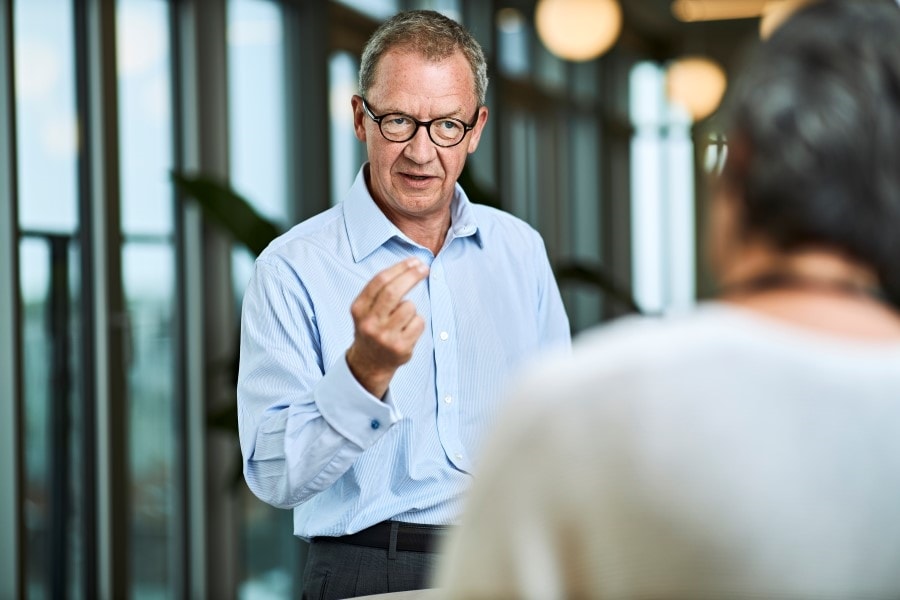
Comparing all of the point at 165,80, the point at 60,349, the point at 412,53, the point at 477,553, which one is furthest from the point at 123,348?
the point at 477,553

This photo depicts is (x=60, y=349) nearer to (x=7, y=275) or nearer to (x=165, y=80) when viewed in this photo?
(x=7, y=275)

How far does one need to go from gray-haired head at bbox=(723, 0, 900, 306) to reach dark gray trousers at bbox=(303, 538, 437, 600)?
3.43ft

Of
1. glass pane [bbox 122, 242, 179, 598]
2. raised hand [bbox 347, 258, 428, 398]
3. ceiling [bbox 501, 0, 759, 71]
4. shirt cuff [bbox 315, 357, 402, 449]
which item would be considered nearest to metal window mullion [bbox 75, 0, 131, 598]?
glass pane [bbox 122, 242, 179, 598]

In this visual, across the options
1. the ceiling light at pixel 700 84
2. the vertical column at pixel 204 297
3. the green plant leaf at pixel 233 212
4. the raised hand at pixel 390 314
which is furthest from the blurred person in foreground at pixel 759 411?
the ceiling light at pixel 700 84

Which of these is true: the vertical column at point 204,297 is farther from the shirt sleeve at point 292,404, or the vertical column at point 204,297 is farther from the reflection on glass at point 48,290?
the shirt sleeve at point 292,404

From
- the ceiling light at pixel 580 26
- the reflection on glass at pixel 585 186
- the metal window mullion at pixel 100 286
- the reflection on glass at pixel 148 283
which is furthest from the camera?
the reflection on glass at pixel 585 186

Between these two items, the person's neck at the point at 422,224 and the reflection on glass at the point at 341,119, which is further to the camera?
the reflection on glass at the point at 341,119

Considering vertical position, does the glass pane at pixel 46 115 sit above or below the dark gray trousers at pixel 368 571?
above

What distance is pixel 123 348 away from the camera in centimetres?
398

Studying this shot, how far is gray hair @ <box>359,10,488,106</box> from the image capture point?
71.5 inches

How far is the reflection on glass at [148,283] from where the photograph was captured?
13.3ft

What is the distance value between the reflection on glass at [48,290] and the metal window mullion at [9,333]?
0.08 m

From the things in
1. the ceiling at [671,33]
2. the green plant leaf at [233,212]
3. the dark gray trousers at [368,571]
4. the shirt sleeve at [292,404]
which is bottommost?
the dark gray trousers at [368,571]

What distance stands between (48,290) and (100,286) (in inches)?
9.0
